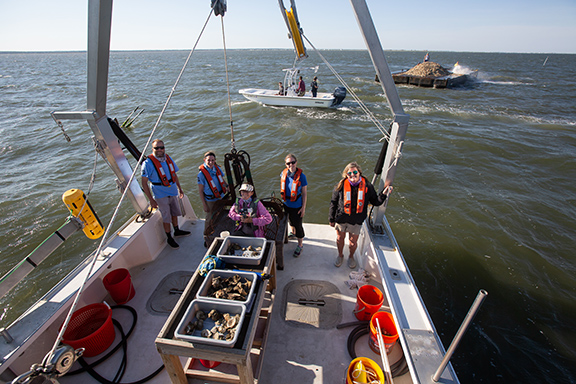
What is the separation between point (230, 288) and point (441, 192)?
30.0ft

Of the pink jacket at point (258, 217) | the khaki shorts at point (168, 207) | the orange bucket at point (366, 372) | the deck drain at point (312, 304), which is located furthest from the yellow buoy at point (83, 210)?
the orange bucket at point (366, 372)

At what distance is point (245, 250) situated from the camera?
2.94 metres

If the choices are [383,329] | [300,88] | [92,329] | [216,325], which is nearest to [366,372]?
[383,329]

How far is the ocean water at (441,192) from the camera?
Answer: 493cm

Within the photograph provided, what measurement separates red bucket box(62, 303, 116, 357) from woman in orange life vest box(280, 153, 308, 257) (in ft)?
8.54

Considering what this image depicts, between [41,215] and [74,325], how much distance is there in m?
7.29

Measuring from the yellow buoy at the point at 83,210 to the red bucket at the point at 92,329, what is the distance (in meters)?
0.87

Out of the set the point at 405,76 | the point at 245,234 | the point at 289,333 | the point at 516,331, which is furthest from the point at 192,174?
the point at 405,76

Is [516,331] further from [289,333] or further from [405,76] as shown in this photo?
[405,76]

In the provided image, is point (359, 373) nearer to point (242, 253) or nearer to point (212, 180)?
point (242, 253)

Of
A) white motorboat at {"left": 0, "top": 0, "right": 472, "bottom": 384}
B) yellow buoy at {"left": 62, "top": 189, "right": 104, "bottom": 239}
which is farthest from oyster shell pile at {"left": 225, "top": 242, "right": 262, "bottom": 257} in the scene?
yellow buoy at {"left": 62, "top": 189, "right": 104, "bottom": 239}

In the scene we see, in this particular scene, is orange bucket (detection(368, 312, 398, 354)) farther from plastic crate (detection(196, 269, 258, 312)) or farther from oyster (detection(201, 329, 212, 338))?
oyster (detection(201, 329, 212, 338))

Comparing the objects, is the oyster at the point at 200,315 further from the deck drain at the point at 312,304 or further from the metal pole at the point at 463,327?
the metal pole at the point at 463,327

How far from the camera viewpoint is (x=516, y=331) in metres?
4.78
